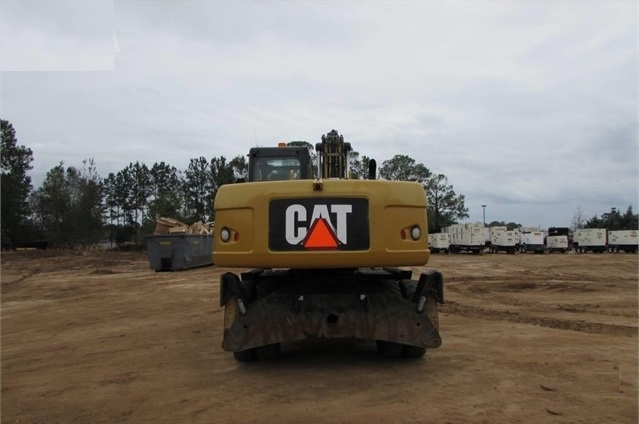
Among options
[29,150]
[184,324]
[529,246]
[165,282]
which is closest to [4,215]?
[29,150]

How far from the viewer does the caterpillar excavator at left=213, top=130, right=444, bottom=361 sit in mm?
5336

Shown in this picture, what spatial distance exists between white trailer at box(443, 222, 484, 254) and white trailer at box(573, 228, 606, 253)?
453 inches

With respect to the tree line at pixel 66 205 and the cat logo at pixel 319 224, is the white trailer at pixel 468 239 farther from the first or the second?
the cat logo at pixel 319 224

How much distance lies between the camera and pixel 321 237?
5348 millimetres

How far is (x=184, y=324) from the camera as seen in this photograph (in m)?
9.70

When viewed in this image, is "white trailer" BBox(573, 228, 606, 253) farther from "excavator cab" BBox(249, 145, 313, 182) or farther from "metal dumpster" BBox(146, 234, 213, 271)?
"excavator cab" BBox(249, 145, 313, 182)

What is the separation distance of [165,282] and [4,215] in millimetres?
50893

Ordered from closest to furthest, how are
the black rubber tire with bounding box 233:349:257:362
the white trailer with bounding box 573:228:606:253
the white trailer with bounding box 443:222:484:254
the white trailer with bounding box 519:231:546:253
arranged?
the black rubber tire with bounding box 233:349:257:362 < the white trailer with bounding box 443:222:484:254 < the white trailer with bounding box 519:231:546:253 < the white trailer with bounding box 573:228:606:253

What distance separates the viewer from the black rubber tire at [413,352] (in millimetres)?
6188

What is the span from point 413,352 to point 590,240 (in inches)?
1968

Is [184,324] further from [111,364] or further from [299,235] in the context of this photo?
[299,235]

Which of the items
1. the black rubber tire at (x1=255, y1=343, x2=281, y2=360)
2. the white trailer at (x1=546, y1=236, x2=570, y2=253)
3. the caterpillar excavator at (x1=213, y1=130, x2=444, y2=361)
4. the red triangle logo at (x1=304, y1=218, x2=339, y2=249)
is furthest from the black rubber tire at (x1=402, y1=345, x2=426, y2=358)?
the white trailer at (x1=546, y1=236, x2=570, y2=253)

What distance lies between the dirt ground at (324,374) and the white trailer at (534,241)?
38997mm

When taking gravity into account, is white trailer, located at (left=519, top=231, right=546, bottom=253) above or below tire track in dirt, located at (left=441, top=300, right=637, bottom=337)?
above
